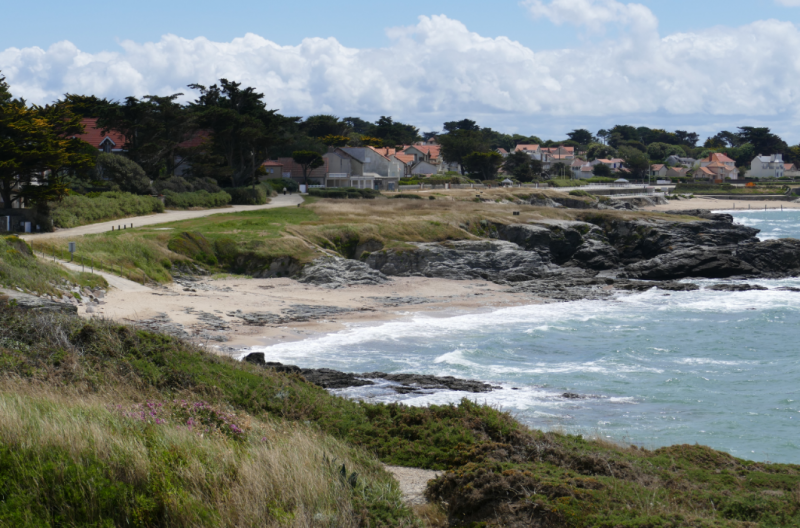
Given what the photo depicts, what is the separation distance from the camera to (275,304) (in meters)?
25.7

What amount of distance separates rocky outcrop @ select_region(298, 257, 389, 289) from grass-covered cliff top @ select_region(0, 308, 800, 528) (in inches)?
800

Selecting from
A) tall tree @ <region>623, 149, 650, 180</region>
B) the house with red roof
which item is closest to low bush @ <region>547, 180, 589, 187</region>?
tall tree @ <region>623, 149, 650, 180</region>

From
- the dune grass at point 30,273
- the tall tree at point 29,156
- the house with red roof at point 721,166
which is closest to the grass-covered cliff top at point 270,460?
the dune grass at point 30,273

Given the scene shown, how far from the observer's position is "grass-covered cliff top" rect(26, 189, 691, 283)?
2780 centimetres

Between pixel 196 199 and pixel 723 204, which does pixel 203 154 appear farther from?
pixel 723 204

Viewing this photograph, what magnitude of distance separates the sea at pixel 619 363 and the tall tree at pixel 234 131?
33.3 m

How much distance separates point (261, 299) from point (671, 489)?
20.8 m

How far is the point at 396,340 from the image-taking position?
858 inches

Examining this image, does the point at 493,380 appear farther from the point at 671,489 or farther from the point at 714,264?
the point at 714,264

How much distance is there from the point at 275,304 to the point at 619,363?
1249 cm

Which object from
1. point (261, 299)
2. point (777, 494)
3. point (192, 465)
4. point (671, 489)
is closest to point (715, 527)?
point (671, 489)

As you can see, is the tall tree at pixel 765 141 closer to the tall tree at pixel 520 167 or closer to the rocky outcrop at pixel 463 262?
the tall tree at pixel 520 167

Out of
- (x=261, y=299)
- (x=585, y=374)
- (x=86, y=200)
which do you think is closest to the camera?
(x=585, y=374)

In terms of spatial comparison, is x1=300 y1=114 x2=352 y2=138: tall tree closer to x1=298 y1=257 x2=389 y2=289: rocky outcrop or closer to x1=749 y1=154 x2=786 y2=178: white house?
x1=298 y1=257 x2=389 y2=289: rocky outcrop
